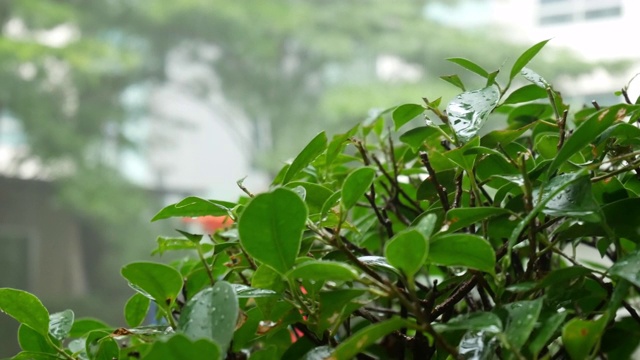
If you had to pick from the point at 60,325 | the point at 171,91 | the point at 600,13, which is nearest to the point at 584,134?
the point at 60,325

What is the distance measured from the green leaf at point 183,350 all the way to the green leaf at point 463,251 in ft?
0.33

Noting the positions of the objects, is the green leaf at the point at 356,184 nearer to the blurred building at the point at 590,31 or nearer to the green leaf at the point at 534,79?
the green leaf at the point at 534,79

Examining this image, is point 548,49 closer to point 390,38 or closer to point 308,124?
point 390,38

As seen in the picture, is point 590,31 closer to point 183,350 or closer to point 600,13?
point 600,13

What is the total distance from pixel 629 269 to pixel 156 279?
0.20 meters

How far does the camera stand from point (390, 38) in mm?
2707

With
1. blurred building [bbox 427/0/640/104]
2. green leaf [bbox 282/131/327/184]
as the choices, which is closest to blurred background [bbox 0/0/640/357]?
blurred building [bbox 427/0/640/104]

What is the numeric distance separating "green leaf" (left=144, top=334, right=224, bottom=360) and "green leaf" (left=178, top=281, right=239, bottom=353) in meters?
0.02

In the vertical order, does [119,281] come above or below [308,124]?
below

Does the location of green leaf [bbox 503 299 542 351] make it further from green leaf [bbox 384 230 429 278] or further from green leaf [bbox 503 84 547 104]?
green leaf [bbox 503 84 547 104]

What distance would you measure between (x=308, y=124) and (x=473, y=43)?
2.34 ft

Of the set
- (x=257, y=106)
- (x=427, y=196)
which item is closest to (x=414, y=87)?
(x=257, y=106)

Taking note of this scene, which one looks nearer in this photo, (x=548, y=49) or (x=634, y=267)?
(x=634, y=267)

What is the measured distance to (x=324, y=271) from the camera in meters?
0.25
